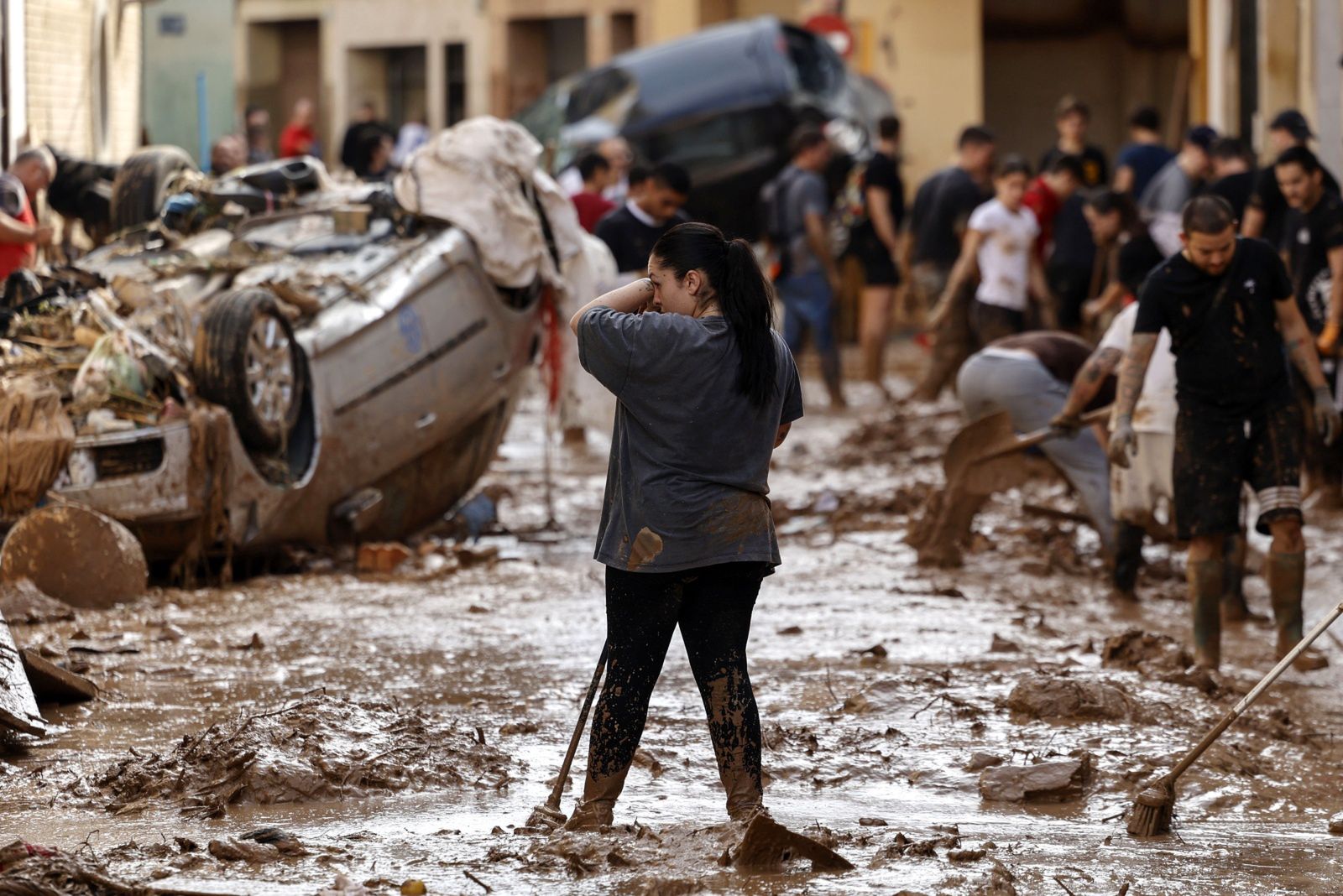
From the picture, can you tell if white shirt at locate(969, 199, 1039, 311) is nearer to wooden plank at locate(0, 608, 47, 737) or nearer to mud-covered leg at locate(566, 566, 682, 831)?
wooden plank at locate(0, 608, 47, 737)

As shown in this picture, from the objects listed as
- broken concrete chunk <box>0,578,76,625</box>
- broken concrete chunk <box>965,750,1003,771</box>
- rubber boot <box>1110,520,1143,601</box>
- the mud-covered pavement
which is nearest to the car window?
the mud-covered pavement

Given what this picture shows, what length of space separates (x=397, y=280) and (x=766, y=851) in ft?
18.1

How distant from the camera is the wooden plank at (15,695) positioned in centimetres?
586

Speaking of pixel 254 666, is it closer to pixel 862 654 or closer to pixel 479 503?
pixel 862 654

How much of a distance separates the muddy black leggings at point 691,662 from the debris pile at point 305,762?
2.02 ft

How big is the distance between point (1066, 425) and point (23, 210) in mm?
5978

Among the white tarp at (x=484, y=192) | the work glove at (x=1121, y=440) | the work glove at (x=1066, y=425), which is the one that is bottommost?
the work glove at (x=1066, y=425)

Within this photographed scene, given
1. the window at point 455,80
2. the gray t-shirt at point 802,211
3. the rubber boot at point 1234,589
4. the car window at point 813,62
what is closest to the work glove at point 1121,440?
the rubber boot at point 1234,589

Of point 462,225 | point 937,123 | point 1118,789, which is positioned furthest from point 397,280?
point 937,123

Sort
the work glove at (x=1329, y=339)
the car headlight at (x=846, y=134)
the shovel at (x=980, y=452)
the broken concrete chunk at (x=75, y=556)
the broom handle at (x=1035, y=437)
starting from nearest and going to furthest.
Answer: the broken concrete chunk at (x=75, y=556) < the broom handle at (x=1035, y=437) < the shovel at (x=980, y=452) < the work glove at (x=1329, y=339) < the car headlight at (x=846, y=134)

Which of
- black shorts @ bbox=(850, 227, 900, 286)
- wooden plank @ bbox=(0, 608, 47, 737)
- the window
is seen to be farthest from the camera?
the window

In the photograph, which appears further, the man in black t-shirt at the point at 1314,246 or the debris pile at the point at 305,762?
the man in black t-shirt at the point at 1314,246

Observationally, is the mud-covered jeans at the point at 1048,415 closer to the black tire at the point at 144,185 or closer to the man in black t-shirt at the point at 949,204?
the black tire at the point at 144,185

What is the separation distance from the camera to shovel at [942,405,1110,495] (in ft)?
31.0
